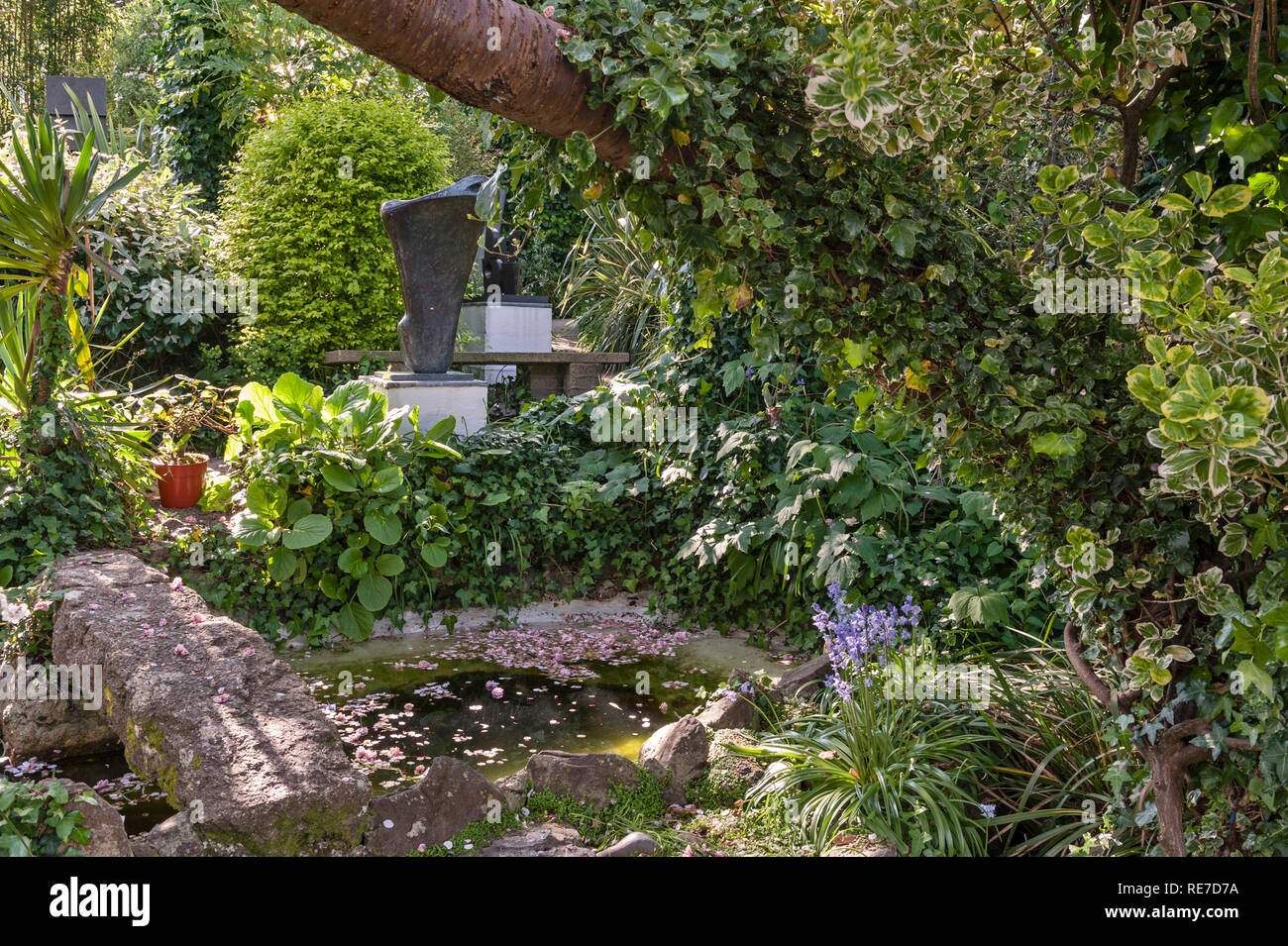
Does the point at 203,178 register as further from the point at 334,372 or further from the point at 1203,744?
the point at 1203,744

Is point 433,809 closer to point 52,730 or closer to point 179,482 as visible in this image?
point 52,730

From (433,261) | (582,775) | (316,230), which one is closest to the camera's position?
(582,775)

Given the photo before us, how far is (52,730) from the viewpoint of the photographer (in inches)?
142

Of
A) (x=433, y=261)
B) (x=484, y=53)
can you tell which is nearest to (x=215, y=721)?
(x=484, y=53)

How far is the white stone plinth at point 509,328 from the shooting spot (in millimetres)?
9062

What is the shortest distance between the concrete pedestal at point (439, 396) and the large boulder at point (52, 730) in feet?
9.09

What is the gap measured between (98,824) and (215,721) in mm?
730

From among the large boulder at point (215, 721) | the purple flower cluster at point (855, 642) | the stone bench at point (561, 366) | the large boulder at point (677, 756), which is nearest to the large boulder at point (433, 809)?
the large boulder at point (215, 721)

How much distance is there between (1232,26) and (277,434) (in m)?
4.49

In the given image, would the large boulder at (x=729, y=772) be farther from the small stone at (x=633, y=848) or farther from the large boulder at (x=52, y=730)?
the large boulder at (x=52, y=730)

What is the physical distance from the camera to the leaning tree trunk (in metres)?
1.56

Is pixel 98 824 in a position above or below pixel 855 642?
below

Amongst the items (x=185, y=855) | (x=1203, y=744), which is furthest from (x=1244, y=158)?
(x=185, y=855)

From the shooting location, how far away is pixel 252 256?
7.96 metres
